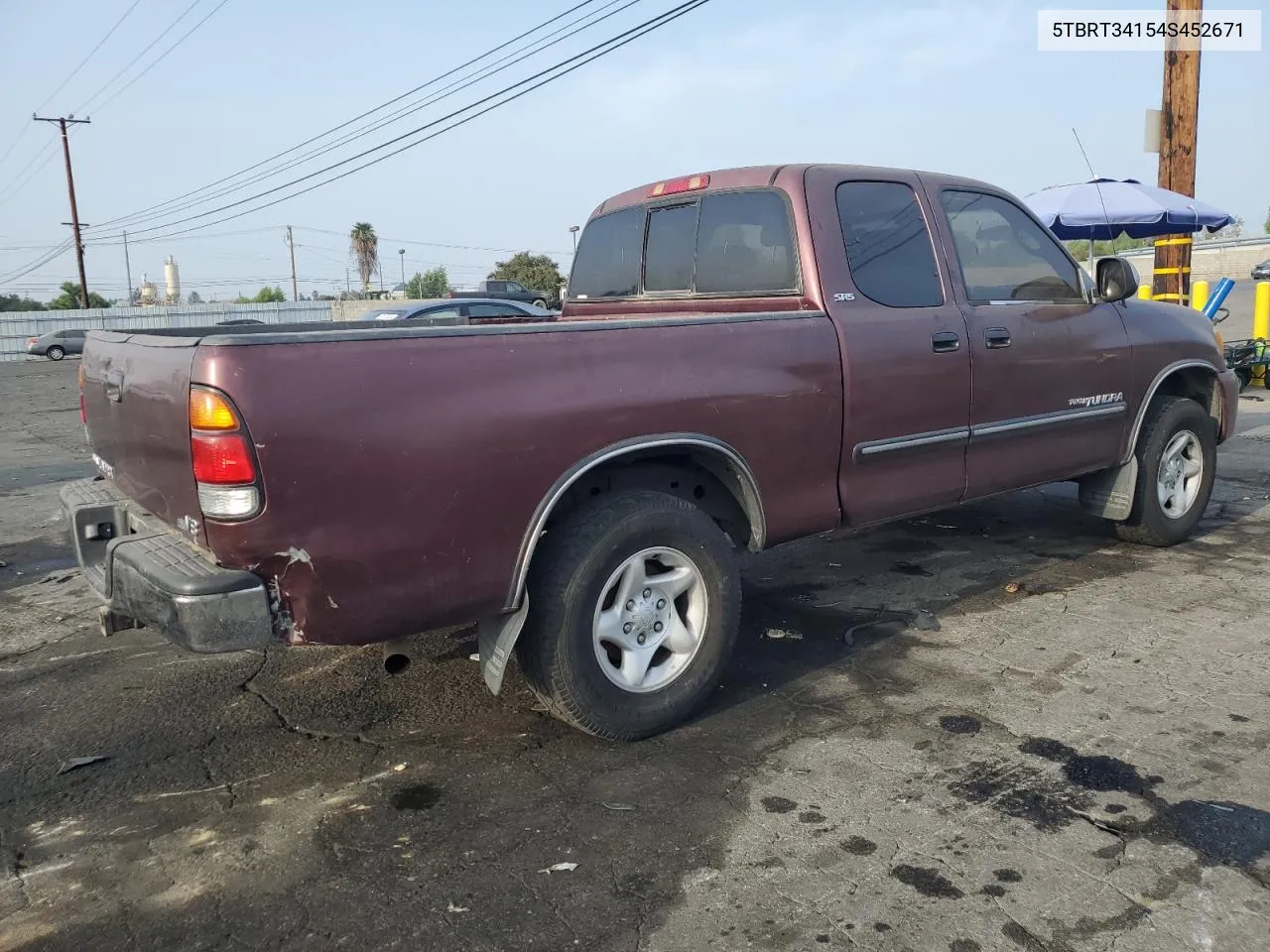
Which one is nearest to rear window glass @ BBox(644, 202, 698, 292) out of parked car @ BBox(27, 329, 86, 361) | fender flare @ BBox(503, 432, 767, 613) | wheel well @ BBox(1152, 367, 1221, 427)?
fender flare @ BBox(503, 432, 767, 613)

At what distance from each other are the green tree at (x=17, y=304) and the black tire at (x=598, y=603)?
79.1 metres

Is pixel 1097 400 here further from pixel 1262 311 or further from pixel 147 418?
pixel 1262 311

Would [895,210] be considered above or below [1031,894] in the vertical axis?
above

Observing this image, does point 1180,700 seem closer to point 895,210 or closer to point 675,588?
point 675,588

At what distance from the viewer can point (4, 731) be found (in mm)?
3752

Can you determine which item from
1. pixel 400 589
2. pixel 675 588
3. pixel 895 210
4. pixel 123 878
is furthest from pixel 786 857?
pixel 895 210

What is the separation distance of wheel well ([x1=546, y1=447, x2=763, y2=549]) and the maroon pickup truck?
12 mm

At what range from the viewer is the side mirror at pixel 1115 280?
5016 mm

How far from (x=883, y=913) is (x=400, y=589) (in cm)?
160

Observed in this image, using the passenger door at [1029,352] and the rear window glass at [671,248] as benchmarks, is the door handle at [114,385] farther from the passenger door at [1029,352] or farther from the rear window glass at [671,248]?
the passenger door at [1029,352]

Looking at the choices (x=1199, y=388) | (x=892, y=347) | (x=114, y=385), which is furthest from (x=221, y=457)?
(x=1199, y=388)

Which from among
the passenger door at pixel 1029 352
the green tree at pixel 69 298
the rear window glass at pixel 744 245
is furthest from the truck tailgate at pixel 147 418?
the green tree at pixel 69 298

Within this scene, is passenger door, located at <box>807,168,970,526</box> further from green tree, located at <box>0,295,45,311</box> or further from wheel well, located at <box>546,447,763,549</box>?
green tree, located at <box>0,295,45,311</box>

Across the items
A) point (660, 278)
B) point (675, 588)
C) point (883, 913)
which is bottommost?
point (883, 913)
